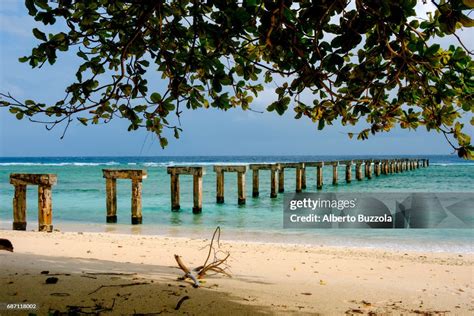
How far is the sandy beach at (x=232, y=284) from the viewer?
14.5 feet

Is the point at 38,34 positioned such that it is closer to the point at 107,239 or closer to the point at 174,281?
the point at 174,281

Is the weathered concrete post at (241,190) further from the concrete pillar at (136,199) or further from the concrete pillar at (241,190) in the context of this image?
the concrete pillar at (136,199)

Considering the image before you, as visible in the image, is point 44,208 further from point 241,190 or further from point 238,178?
point 241,190

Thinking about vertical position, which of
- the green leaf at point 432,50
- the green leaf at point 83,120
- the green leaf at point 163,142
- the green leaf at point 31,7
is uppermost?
the green leaf at point 31,7

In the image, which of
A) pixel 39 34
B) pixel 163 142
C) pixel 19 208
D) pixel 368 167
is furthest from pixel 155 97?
pixel 368 167

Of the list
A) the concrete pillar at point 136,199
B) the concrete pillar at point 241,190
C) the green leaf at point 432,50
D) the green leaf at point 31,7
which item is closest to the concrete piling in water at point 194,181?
the concrete pillar at point 136,199

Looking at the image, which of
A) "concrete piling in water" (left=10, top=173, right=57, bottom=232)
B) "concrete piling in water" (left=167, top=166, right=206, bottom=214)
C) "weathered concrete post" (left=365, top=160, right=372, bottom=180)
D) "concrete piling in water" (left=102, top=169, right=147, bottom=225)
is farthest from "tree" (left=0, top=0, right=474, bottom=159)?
"weathered concrete post" (left=365, top=160, right=372, bottom=180)

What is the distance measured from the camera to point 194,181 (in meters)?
19.4

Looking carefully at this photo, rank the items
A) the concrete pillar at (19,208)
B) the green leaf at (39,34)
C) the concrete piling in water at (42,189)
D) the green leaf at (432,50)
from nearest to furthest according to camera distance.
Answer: the green leaf at (432,50)
the green leaf at (39,34)
the concrete piling in water at (42,189)
the concrete pillar at (19,208)

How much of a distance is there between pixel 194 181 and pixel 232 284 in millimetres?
14110

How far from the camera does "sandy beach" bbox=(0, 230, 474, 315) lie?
4422 mm

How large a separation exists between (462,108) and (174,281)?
3.31 m

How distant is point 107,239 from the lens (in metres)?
11.3

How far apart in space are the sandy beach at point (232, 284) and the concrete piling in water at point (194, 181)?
34.0 ft
